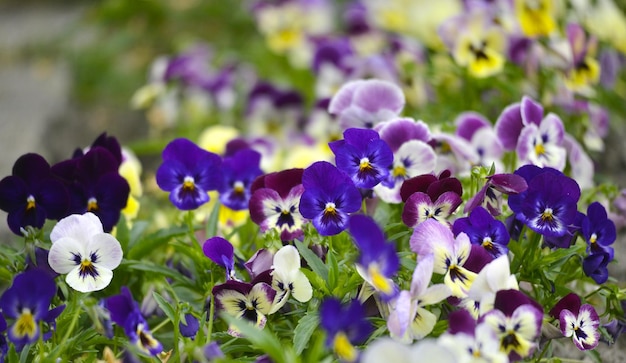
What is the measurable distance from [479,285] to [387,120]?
0.48 m

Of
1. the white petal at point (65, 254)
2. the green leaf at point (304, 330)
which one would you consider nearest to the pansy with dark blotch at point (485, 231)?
the green leaf at point (304, 330)

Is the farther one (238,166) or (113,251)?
(238,166)

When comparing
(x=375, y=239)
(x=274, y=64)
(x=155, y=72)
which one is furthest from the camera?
(x=274, y=64)

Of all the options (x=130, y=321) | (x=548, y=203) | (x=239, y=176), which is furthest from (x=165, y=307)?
(x=548, y=203)

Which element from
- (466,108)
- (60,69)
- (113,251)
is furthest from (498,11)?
(60,69)

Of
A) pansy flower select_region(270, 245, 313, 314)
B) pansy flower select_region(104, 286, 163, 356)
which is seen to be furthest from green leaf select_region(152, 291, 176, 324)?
pansy flower select_region(270, 245, 313, 314)

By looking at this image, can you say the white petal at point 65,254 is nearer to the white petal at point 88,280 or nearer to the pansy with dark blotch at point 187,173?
the white petal at point 88,280

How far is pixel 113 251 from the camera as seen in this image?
3.76 feet

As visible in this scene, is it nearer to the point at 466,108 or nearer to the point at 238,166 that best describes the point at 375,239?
the point at 238,166

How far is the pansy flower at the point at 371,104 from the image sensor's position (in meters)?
1.44

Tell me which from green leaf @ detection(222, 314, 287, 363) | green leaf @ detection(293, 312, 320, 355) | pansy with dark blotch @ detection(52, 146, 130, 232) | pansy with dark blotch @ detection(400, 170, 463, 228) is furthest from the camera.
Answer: pansy with dark blotch @ detection(52, 146, 130, 232)

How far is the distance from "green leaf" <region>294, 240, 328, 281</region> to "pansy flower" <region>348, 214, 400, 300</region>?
0.23 meters

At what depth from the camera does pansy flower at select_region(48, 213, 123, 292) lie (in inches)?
44.3

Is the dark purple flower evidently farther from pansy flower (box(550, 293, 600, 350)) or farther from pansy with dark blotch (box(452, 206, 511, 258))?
pansy flower (box(550, 293, 600, 350))
